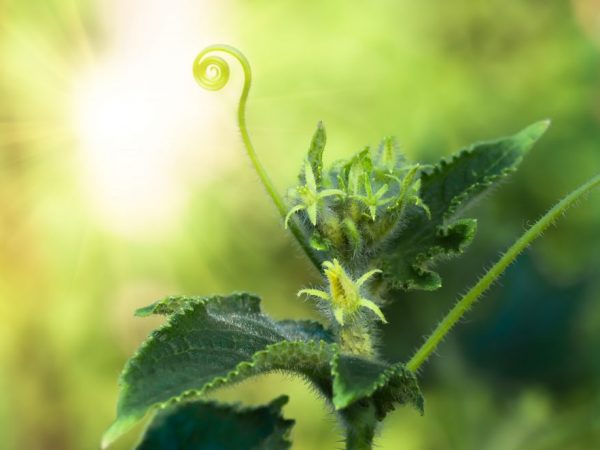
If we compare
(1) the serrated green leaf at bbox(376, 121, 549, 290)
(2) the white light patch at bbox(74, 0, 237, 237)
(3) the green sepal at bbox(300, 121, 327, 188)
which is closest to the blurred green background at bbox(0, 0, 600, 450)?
(2) the white light patch at bbox(74, 0, 237, 237)

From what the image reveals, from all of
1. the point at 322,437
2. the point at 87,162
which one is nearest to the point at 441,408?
the point at 322,437

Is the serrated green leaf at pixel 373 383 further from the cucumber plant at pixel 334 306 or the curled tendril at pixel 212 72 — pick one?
the curled tendril at pixel 212 72

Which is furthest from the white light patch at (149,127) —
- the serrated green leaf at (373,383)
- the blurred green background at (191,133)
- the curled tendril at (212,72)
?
the serrated green leaf at (373,383)

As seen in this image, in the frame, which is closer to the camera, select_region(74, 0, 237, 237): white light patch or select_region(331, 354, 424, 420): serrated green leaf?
select_region(331, 354, 424, 420): serrated green leaf

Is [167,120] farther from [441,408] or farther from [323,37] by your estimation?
[441,408]

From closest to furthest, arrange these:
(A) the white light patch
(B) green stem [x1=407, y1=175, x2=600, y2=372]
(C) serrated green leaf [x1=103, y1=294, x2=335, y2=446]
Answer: (C) serrated green leaf [x1=103, y1=294, x2=335, y2=446] → (B) green stem [x1=407, y1=175, x2=600, y2=372] → (A) the white light patch

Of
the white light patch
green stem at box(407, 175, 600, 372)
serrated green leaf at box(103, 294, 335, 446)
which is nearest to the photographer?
serrated green leaf at box(103, 294, 335, 446)

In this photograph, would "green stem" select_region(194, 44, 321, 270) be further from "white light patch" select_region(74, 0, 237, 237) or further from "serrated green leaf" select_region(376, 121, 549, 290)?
"white light patch" select_region(74, 0, 237, 237)
